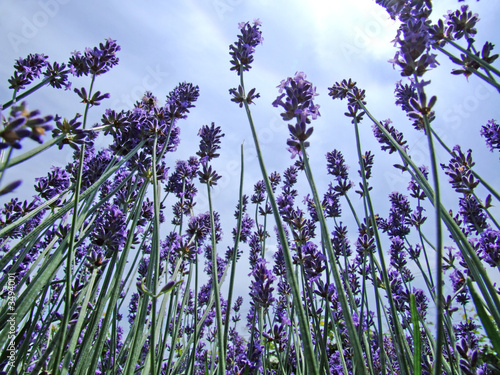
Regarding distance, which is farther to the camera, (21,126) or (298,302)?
(298,302)

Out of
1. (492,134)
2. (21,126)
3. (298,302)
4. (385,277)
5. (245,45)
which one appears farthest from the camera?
(492,134)

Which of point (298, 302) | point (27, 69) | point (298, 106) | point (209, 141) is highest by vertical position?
point (27, 69)

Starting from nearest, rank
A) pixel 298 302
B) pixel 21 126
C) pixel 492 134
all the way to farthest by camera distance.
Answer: pixel 21 126 → pixel 298 302 → pixel 492 134

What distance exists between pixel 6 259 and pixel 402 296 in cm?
409

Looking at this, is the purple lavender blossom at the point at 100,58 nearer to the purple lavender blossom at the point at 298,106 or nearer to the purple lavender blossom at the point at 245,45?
the purple lavender blossom at the point at 245,45

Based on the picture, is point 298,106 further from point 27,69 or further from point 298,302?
point 27,69

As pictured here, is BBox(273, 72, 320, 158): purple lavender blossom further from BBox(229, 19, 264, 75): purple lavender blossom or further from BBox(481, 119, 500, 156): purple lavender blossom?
BBox(481, 119, 500, 156): purple lavender blossom

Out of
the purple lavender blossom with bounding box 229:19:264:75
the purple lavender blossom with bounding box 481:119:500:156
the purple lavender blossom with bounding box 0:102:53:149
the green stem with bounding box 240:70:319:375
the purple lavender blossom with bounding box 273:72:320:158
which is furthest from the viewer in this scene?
the purple lavender blossom with bounding box 481:119:500:156

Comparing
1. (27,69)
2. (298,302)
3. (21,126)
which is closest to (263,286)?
(298,302)

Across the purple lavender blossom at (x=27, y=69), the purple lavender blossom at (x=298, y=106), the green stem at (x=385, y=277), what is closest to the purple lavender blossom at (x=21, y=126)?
the purple lavender blossom at (x=298, y=106)

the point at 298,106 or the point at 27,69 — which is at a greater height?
the point at 27,69

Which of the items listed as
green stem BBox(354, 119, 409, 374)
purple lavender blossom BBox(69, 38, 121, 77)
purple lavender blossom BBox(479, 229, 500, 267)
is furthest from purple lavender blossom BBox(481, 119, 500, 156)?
purple lavender blossom BBox(69, 38, 121, 77)

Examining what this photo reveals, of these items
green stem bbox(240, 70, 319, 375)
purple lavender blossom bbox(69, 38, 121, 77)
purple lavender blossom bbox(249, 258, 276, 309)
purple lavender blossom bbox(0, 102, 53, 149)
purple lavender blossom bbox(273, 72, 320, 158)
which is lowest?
green stem bbox(240, 70, 319, 375)

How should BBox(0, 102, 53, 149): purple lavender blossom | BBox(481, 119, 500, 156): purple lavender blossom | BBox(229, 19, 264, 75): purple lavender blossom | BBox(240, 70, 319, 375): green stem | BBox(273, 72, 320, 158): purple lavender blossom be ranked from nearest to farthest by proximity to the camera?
BBox(0, 102, 53, 149): purple lavender blossom
BBox(240, 70, 319, 375): green stem
BBox(273, 72, 320, 158): purple lavender blossom
BBox(229, 19, 264, 75): purple lavender blossom
BBox(481, 119, 500, 156): purple lavender blossom
